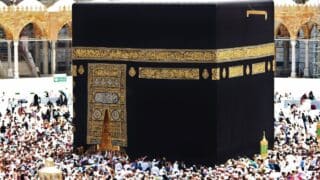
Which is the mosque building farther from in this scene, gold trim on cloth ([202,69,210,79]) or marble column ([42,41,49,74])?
gold trim on cloth ([202,69,210,79])

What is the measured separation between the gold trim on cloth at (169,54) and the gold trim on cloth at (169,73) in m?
0.13

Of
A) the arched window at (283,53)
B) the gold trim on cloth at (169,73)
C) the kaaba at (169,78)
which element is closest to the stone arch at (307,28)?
the arched window at (283,53)

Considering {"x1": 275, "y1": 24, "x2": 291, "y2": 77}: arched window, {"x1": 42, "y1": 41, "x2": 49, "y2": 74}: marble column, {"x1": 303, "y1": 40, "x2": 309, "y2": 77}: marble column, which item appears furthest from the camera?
{"x1": 275, "y1": 24, "x2": 291, "y2": 77}: arched window

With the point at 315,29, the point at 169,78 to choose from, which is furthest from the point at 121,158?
the point at 315,29

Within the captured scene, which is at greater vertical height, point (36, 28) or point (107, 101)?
point (36, 28)

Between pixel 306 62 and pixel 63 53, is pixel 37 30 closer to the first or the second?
pixel 63 53


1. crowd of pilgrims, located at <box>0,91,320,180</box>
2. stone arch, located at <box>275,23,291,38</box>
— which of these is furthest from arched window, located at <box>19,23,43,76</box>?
crowd of pilgrims, located at <box>0,91,320,180</box>

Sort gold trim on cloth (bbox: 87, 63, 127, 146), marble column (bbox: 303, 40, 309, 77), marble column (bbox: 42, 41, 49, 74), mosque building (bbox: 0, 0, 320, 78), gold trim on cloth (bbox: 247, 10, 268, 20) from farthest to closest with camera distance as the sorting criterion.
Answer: marble column (bbox: 42, 41, 49, 74)
marble column (bbox: 303, 40, 309, 77)
mosque building (bbox: 0, 0, 320, 78)
gold trim on cloth (bbox: 247, 10, 268, 20)
gold trim on cloth (bbox: 87, 63, 127, 146)

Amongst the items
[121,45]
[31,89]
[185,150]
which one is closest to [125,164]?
[185,150]

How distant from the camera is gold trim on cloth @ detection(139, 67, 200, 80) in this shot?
1391cm

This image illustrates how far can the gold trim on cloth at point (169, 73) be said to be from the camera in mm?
13914

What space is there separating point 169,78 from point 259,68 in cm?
174

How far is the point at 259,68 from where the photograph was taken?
15.0 meters

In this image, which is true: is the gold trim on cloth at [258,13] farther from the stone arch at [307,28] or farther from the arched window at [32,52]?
the arched window at [32,52]
